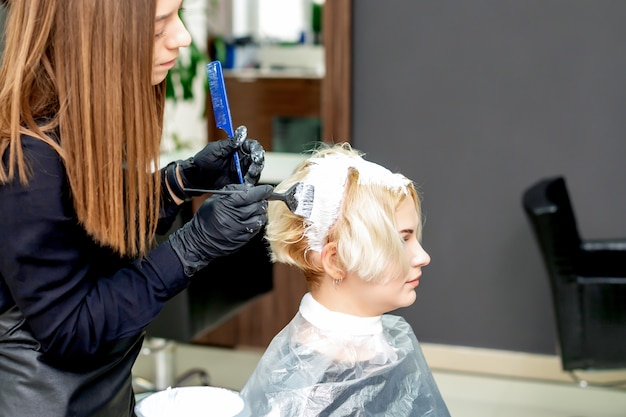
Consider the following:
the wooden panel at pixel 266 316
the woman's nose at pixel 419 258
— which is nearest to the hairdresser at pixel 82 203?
the woman's nose at pixel 419 258

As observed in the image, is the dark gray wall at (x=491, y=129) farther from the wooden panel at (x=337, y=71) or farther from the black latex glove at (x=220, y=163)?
the black latex glove at (x=220, y=163)

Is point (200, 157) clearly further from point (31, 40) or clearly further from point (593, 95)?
point (593, 95)

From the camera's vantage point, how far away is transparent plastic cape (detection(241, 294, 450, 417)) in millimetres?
1420

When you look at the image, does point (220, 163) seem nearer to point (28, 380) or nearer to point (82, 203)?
point (82, 203)

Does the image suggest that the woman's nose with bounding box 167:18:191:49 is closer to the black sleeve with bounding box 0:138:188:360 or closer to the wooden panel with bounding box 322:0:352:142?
the black sleeve with bounding box 0:138:188:360

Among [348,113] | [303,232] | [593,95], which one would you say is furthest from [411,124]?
[303,232]

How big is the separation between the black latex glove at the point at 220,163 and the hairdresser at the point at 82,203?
139mm

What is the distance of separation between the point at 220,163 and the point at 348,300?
1.10ft

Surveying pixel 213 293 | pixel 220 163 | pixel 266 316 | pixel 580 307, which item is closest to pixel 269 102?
pixel 266 316

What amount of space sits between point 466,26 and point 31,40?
2.20 meters

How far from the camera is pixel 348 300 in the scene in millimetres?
1479

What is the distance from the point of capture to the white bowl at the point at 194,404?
49.3 inches

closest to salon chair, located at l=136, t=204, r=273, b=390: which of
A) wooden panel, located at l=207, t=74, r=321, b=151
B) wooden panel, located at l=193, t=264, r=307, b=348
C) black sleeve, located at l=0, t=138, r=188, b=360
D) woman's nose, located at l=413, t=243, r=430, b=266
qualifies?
wooden panel, located at l=193, t=264, r=307, b=348

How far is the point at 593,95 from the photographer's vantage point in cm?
298
